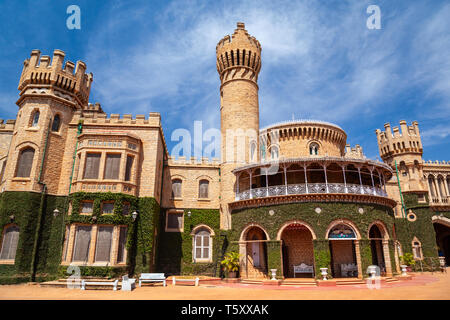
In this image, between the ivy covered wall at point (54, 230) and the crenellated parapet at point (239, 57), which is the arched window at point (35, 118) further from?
the crenellated parapet at point (239, 57)

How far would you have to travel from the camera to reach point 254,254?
75.4 feet

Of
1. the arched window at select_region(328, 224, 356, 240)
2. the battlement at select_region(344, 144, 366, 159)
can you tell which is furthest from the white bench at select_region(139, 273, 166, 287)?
the battlement at select_region(344, 144, 366, 159)

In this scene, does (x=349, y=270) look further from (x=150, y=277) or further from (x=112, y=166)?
(x=112, y=166)

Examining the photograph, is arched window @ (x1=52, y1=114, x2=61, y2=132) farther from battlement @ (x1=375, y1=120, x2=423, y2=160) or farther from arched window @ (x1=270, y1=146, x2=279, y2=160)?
battlement @ (x1=375, y1=120, x2=423, y2=160)

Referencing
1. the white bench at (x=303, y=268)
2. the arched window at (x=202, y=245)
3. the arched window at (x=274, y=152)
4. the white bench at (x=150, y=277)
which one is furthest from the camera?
the arched window at (x=274, y=152)

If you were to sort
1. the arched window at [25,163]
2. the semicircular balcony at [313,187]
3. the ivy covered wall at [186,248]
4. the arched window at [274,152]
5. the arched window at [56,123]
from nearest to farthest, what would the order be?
the arched window at [25,163] < the semicircular balcony at [313,187] < the arched window at [56,123] < the ivy covered wall at [186,248] < the arched window at [274,152]

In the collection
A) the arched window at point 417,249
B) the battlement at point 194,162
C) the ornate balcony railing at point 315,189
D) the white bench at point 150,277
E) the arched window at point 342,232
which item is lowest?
the white bench at point 150,277

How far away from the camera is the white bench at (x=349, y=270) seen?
65.4 feet

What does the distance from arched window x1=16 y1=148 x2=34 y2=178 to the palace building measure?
0.07 metres

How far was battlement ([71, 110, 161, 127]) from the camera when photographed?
72.5 feet

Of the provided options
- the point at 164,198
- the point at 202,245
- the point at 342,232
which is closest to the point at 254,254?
the point at 202,245

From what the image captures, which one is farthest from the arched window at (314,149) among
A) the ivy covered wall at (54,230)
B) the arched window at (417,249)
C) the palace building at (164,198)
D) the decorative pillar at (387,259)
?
the ivy covered wall at (54,230)

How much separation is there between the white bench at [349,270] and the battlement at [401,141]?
21160 millimetres

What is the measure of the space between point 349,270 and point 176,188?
52.0ft
